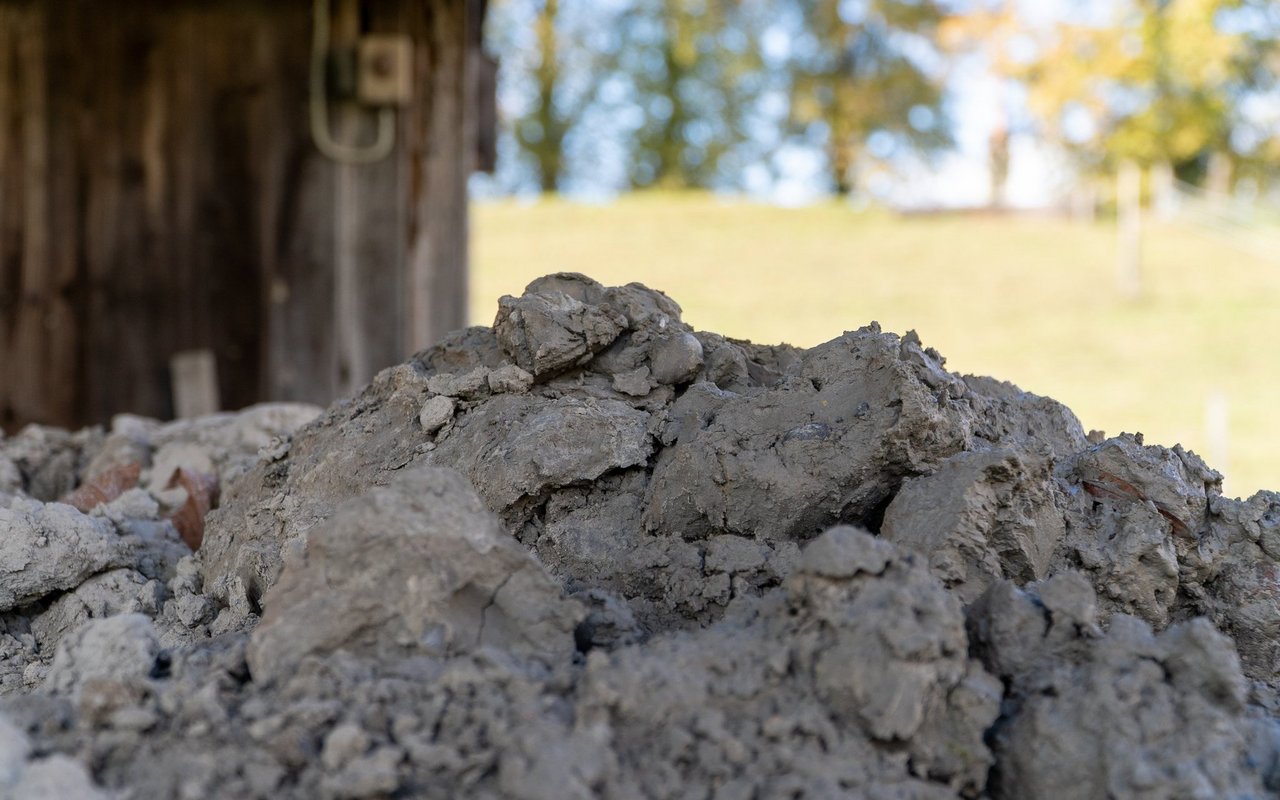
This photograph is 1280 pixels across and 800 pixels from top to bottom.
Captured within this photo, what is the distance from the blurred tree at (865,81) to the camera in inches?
953

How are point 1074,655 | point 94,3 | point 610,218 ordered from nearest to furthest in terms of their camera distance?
1. point 1074,655
2. point 94,3
3. point 610,218

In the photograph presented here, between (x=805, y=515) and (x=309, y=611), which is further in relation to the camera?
(x=805, y=515)

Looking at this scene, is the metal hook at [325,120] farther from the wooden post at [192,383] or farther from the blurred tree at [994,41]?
the blurred tree at [994,41]

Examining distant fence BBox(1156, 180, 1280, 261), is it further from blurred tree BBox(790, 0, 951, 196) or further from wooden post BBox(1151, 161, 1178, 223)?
blurred tree BBox(790, 0, 951, 196)

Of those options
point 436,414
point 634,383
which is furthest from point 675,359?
point 436,414

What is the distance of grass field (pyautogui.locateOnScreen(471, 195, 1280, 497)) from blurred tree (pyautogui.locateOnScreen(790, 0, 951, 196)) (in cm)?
605

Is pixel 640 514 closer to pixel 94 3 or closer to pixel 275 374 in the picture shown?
pixel 275 374

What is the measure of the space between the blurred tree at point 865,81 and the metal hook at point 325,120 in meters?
20.7

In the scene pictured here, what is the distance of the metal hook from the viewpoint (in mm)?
4723

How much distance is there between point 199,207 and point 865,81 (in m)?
21.5

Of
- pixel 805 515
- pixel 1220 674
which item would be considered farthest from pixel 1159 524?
pixel 805 515

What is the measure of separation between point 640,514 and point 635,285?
548 millimetres

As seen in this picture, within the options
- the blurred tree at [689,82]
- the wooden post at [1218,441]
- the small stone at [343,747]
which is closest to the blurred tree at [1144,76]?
the blurred tree at [689,82]

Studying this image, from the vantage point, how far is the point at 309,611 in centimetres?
164
